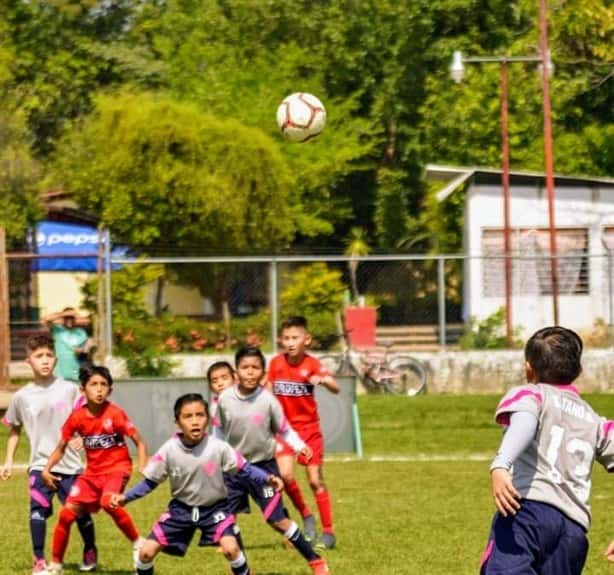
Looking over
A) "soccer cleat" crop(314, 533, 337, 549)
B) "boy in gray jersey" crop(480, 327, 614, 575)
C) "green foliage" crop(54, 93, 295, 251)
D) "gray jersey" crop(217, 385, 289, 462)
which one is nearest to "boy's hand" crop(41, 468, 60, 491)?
"gray jersey" crop(217, 385, 289, 462)

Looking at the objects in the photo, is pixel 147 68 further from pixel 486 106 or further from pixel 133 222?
pixel 133 222

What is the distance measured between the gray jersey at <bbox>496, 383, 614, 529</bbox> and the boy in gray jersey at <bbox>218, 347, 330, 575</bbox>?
4452 mm

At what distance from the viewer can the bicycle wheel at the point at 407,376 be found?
24781 millimetres

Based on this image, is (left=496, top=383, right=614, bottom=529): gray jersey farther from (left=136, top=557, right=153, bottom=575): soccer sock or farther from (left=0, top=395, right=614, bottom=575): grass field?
(left=0, top=395, right=614, bottom=575): grass field

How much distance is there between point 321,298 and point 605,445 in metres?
19.5

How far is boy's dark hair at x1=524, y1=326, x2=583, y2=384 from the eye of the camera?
6410mm

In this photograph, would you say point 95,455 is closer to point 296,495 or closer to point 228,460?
point 228,460

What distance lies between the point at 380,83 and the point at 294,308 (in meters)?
17.6

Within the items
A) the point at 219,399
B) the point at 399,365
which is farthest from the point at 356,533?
the point at 399,365

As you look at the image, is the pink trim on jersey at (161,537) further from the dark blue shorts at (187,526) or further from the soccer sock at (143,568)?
the soccer sock at (143,568)

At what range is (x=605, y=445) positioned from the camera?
656 cm

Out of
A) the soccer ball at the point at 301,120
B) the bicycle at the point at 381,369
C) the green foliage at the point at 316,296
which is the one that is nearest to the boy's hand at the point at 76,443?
the soccer ball at the point at 301,120

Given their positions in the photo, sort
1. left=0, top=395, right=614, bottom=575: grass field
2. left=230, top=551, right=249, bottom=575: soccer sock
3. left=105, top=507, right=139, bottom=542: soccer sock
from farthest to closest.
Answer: left=0, top=395, right=614, bottom=575: grass field → left=105, top=507, right=139, bottom=542: soccer sock → left=230, top=551, right=249, bottom=575: soccer sock

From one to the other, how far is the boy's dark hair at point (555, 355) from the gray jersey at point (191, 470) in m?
3.20
